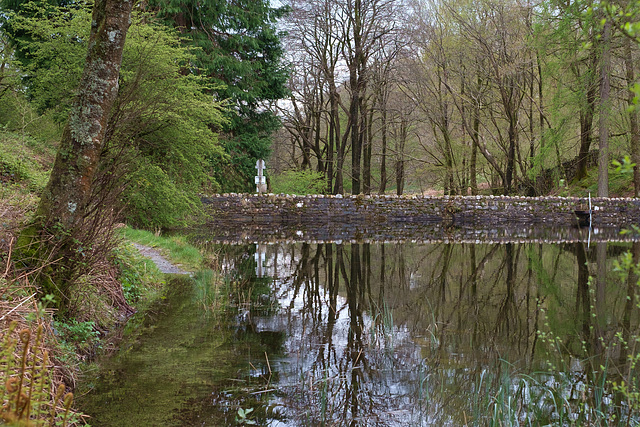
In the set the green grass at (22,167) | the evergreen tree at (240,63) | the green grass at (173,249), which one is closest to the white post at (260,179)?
the evergreen tree at (240,63)

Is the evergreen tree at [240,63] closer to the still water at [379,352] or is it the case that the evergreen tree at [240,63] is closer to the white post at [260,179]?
the white post at [260,179]

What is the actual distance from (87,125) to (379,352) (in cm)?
308

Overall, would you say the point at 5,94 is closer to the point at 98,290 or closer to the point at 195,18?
the point at 195,18

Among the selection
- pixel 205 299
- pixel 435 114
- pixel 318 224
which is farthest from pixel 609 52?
pixel 205 299

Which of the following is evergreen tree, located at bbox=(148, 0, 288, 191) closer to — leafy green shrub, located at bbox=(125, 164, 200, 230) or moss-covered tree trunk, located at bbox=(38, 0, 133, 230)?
leafy green shrub, located at bbox=(125, 164, 200, 230)

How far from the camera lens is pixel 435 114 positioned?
82.1 feet

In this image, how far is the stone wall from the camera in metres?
19.9

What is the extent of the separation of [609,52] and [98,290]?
20.1 meters

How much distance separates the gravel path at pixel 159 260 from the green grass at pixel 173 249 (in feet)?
0.52

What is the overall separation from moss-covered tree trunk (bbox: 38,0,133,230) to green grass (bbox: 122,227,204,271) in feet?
15.6

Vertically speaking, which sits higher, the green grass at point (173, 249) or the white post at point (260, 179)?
the white post at point (260, 179)

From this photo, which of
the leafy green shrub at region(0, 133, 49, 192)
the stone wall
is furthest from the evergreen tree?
the leafy green shrub at region(0, 133, 49, 192)

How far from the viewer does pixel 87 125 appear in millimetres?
3996

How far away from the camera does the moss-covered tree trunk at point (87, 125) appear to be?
13.1ft
